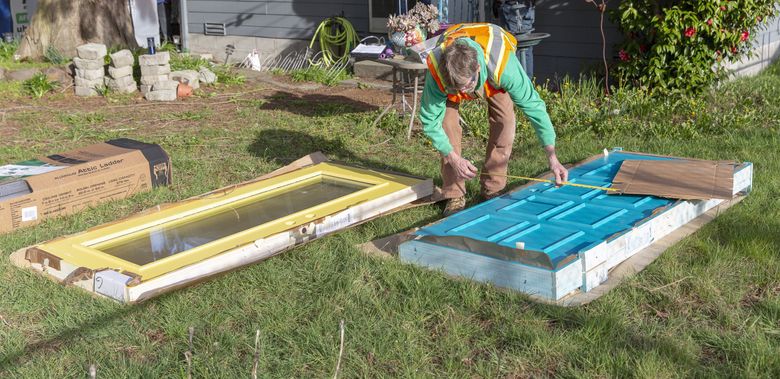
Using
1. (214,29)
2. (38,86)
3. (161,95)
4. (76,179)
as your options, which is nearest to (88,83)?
(38,86)

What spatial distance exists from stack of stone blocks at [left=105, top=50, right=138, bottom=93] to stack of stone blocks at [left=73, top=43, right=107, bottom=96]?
140mm

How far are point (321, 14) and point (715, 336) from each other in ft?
29.7

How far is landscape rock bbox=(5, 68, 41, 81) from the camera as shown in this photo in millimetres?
10625

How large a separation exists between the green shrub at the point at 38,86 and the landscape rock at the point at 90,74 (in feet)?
1.22

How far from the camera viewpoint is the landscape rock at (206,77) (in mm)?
10406

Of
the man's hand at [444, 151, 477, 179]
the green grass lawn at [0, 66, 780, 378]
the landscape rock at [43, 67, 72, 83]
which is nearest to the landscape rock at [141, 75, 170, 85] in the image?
the landscape rock at [43, 67, 72, 83]

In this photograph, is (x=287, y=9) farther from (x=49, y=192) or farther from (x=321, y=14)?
(x=49, y=192)

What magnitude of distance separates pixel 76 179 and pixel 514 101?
9.27 feet

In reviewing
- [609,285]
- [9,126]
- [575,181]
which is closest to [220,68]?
[9,126]

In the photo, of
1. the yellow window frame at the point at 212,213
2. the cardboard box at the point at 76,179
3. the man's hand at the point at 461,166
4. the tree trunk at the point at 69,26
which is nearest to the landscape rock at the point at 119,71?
the tree trunk at the point at 69,26

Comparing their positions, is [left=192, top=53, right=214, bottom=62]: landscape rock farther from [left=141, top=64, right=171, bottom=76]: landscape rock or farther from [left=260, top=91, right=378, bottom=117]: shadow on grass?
[left=260, top=91, right=378, bottom=117]: shadow on grass

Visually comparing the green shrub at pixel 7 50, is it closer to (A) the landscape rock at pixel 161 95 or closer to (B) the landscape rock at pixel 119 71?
(B) the landscape rock at pixel 119 71

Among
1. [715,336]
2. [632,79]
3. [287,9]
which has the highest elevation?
[287,9]

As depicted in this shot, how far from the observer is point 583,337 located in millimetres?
3354
